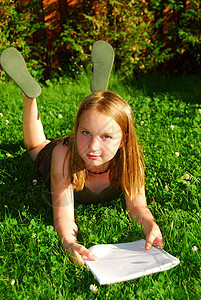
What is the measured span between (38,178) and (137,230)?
1.04 m

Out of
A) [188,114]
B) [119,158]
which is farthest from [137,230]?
[188,114]

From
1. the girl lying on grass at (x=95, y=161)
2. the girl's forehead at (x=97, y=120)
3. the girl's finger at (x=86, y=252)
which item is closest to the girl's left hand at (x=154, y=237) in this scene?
the girl lying on grass at (x=95, y=161)

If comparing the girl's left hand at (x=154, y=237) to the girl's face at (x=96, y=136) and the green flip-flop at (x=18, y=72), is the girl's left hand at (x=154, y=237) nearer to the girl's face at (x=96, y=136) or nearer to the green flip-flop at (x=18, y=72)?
the girl's face at (x=96, y=136)

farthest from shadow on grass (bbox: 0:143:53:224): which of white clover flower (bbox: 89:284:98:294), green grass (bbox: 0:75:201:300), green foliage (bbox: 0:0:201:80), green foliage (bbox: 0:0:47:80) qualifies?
green foliage (bbox: 0:0:201:80)

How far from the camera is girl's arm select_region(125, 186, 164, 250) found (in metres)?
2.23

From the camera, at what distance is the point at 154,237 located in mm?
2238

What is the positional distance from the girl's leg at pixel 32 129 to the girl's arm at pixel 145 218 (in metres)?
1.12

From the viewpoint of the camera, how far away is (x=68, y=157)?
2.52m

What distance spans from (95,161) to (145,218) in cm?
52

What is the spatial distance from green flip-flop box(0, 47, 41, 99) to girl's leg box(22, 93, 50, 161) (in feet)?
0.44

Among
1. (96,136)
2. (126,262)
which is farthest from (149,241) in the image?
(96,136)

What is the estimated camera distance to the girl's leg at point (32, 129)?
3.13 m

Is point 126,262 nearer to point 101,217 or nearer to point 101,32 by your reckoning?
point 101,217

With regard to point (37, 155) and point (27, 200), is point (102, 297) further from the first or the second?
point (37, 155)
